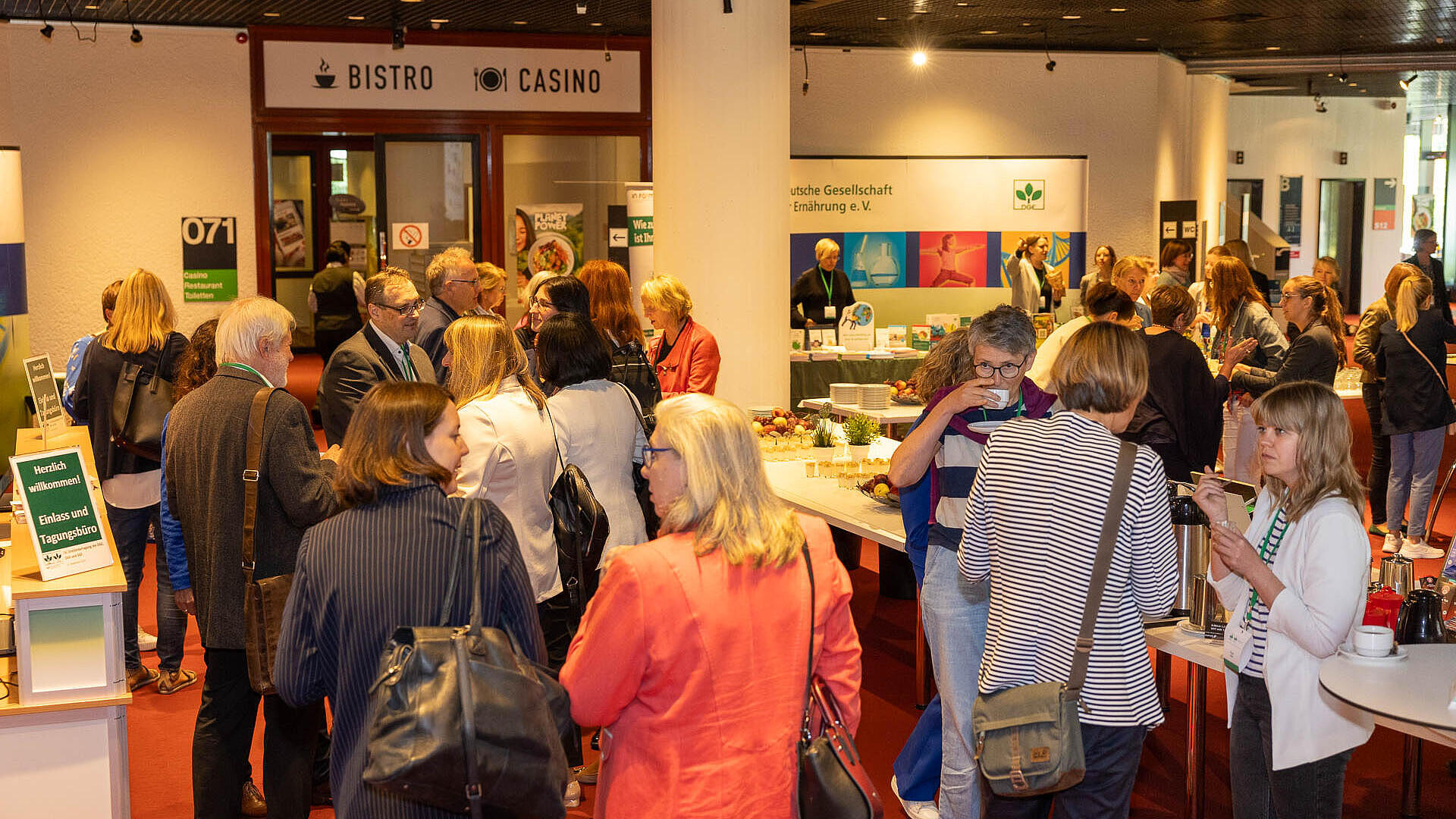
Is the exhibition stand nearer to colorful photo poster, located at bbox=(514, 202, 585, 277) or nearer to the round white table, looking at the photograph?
the round white table

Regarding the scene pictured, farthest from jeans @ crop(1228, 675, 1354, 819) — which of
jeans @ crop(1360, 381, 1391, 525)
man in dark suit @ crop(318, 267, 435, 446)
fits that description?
jeans @ crop(1360, 381, 1391, 525)

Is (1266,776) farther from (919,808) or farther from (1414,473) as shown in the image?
(1414,473)

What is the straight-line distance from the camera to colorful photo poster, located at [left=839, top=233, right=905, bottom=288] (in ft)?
41.6

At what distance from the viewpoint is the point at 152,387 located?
483 centimetres

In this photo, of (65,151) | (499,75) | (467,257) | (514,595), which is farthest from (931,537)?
(65,151)

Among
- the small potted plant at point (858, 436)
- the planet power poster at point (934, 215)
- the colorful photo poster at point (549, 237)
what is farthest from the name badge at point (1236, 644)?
the planet power poster at point (934, 215)

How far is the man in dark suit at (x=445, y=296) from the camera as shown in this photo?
544cm

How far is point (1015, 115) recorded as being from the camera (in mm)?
12977

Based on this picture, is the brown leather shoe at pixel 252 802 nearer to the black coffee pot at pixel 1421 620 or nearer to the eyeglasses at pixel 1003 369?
the eyeglasses at pixel 1003 369

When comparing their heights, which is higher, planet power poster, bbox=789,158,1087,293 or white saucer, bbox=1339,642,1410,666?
planet power poster, bbox=789,158,1087,293

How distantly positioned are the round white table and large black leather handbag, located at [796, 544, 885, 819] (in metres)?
0.86

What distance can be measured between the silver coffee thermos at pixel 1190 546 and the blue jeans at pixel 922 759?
692mm

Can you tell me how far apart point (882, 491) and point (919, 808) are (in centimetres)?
131

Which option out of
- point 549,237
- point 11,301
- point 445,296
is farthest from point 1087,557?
point 549,237
